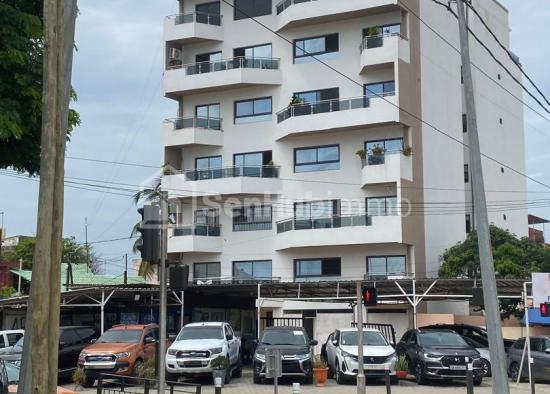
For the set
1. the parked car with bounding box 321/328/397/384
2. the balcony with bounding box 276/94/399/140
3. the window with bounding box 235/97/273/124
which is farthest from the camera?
the window with bounding box 235/97/273/124

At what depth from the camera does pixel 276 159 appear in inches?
1793

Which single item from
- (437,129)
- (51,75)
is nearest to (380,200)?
(437,129)

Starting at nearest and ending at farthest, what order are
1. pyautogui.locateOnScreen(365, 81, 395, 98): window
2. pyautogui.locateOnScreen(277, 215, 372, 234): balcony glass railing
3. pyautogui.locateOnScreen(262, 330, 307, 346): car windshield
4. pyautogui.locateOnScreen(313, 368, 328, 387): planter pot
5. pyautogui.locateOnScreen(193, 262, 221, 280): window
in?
1. pyautogui.locateOnScreen(313, 368, 328, 387): planter pot
2. pyautogui.locateOnScreen(262, 330, 307, 346): car windshield
3. pyautogui.locateOnScreen(277, 215, 372, 234): balcony glass railing
4. pyautogui.locateOnScreen(365, 81, 395, 98): window
5. pyautogui.locateOnScreen(193, 262, 221, 280): window

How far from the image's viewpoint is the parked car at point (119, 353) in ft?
79.2

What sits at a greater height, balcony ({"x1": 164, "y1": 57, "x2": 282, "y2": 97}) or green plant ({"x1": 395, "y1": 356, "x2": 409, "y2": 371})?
balcony ({"x1": 164, "y1": 57, "x2": 282, "y2": 97})

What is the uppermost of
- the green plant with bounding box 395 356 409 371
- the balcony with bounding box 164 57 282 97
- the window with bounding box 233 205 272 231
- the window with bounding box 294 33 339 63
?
the window with bounding box 294 33 339 63

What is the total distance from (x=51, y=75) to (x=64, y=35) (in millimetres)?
810

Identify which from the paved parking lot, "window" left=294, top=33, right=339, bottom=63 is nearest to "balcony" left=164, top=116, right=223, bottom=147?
"window" left=294, top=33, right=339, bottom=63

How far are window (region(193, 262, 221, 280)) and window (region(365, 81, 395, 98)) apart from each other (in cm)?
1373

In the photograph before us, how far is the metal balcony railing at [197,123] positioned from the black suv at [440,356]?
78.2 feet

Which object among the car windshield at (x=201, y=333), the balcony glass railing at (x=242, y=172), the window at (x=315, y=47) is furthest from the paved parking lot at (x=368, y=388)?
the window at (x=315, y=47)

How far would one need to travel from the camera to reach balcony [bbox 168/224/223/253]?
45.4 meters

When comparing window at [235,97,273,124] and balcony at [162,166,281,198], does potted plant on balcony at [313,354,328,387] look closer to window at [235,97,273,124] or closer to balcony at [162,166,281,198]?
balcony at [162,166,281,198]

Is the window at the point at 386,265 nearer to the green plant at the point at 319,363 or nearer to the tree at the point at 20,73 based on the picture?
the green plant at the point at 319,363
